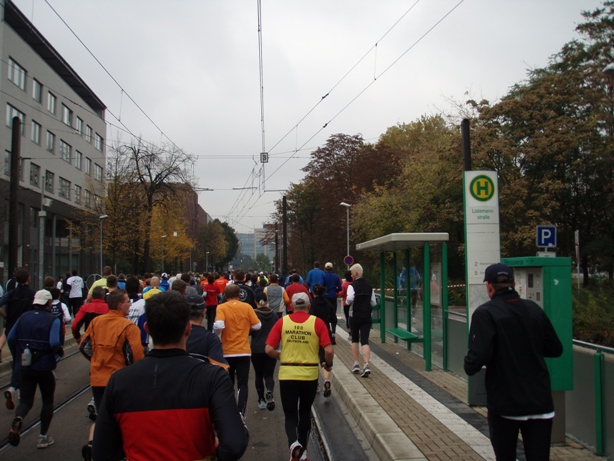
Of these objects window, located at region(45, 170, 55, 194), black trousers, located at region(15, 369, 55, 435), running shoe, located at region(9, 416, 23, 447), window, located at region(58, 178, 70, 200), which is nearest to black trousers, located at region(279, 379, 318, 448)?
black trousers, located at region(15, 369, 55, 435)

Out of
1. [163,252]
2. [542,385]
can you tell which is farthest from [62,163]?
[542,385]

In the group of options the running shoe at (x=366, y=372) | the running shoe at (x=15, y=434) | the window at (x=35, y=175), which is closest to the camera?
the running shoe at (x=15, y=434)

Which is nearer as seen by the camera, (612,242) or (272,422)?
(272,422)

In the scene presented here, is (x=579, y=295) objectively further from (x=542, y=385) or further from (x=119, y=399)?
(x=119, y=399)

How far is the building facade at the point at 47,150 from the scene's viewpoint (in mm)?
37750

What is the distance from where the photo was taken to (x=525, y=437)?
415 centimetres

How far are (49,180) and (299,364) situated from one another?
45652 mm

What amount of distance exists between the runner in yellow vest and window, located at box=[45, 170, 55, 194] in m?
44.2

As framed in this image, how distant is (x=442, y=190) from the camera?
37.1 m

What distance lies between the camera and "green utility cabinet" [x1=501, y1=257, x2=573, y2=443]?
19.9 feet

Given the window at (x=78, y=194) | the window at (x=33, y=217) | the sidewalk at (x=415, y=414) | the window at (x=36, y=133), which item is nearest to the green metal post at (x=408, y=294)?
the sidewalk at (x=415, y=414)

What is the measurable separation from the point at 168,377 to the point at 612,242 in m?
37.8

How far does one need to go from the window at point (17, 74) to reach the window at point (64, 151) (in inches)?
359

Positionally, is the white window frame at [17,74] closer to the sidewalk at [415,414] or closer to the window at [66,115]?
the window at [66,115]
